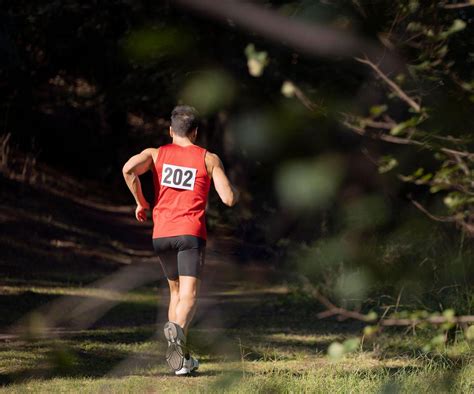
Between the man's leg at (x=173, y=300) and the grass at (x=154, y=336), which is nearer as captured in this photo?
the grass at (x=154, y=336)

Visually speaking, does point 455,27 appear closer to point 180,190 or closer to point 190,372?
point 180,190

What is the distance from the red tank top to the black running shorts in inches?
1.7

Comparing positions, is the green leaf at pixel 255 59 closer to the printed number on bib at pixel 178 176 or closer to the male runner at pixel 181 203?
the male runner at pixel 181 203

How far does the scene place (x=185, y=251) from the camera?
22.4 feet

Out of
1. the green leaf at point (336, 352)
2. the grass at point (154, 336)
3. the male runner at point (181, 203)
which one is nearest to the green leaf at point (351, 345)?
the green leaf at point (336, 352)

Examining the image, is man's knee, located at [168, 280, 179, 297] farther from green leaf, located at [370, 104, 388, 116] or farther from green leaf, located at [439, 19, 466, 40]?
green leaf, located at [439, 19, 466, 40]

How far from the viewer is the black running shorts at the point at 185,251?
22.3 ft

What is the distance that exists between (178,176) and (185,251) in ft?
1.76

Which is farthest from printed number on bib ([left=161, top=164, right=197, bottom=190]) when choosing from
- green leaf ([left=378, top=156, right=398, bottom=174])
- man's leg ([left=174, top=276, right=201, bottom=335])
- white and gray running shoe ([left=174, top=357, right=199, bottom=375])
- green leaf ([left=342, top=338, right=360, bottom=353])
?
green leaf ([left=342, top=338, right=360, bottom=353])

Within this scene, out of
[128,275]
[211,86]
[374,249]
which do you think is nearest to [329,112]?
[211,86]

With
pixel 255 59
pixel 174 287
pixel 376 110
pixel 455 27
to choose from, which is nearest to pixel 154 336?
pixel 174 287

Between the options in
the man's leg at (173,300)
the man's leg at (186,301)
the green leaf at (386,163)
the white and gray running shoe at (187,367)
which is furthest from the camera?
the man's leg at (173,300)

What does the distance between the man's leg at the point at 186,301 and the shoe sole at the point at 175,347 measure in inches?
4.6

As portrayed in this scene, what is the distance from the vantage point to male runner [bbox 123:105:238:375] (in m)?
6.63
